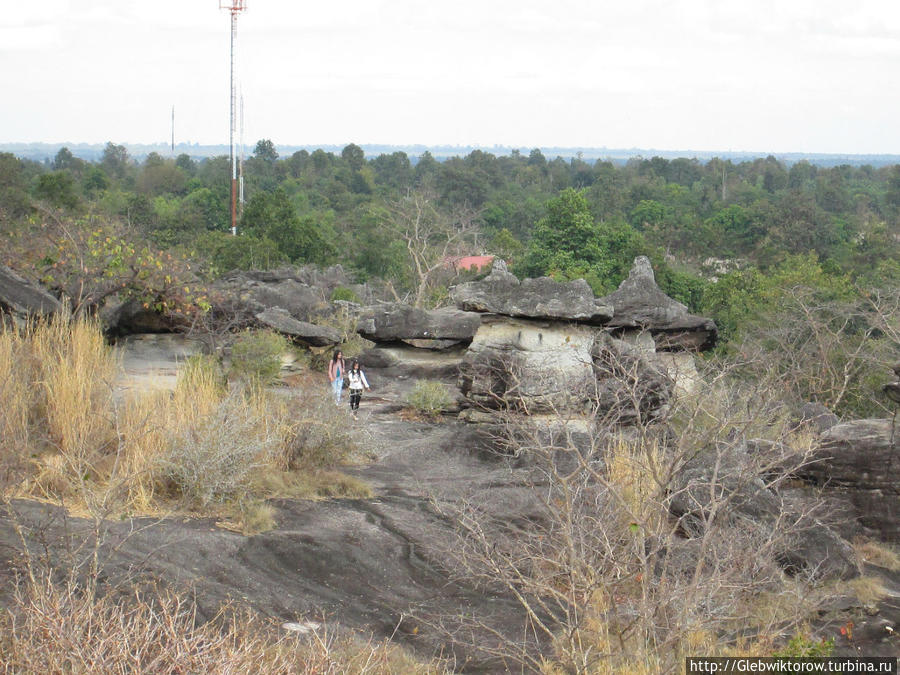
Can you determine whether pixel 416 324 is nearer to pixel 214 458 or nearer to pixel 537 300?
pixel 537 300

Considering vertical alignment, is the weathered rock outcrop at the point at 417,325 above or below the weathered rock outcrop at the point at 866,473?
above

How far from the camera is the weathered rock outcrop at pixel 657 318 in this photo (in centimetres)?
1359

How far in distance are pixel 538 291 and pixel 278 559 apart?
6.71m

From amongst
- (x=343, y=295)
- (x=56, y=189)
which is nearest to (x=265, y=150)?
(x=56, y=189)

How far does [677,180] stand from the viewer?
76.2 meters

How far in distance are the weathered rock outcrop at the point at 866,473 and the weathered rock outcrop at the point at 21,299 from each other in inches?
291

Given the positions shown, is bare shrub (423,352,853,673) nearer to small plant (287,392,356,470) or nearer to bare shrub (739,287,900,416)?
small plant (287,392,356,470)

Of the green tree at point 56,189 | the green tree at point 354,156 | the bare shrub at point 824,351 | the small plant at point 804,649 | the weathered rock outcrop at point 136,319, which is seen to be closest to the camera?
the small plant at point 804,649

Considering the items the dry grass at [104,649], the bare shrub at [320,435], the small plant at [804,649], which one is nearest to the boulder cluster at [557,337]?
the bare shrub at [320,435]

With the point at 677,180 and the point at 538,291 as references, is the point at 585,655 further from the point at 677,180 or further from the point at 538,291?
the point at 677,180

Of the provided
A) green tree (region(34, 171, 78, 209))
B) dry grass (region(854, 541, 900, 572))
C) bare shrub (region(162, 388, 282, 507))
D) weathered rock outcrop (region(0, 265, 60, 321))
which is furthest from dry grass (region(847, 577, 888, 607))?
green tree (region(34, 171, 78, 209))

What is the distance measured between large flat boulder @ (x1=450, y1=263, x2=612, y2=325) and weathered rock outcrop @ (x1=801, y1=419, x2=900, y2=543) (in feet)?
12.4

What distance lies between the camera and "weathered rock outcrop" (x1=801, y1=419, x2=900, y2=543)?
345 inches

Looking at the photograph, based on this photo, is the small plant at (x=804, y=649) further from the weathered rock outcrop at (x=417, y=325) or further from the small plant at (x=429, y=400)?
the weathered rock outcrop at (x=417, y=325)
